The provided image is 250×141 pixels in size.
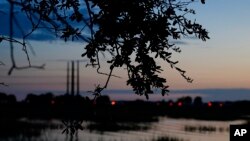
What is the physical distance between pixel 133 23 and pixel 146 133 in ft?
114

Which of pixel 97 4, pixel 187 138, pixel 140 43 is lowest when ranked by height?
pixel 187 138

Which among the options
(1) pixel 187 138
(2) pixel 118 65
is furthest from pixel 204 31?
(1) pixel 187 138

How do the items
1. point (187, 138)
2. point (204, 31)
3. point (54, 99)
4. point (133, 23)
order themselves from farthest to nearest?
1. point (54, 99)
2. point (187, 138)
3. point (204, 31)
4. point (133, 23)

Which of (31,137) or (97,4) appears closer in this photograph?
(97,4)

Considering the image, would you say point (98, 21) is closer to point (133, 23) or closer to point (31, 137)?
point (133, 23)

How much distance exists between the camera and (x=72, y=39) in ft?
18.6

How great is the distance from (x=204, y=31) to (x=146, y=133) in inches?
1351

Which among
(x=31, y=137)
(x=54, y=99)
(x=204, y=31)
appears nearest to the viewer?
(x=204, y=31)

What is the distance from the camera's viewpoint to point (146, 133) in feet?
132

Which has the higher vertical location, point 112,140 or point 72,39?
point 72,39

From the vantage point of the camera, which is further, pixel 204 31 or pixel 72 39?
pixel 204 31

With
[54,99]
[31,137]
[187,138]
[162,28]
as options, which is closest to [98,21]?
[162,28]

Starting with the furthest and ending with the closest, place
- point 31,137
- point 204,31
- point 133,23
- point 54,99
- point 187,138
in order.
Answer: point 54,99 < point 187,138 < point 31,137 < point 204,31 < point 133,23

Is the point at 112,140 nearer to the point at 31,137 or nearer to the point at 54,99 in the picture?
the point at 31,137
